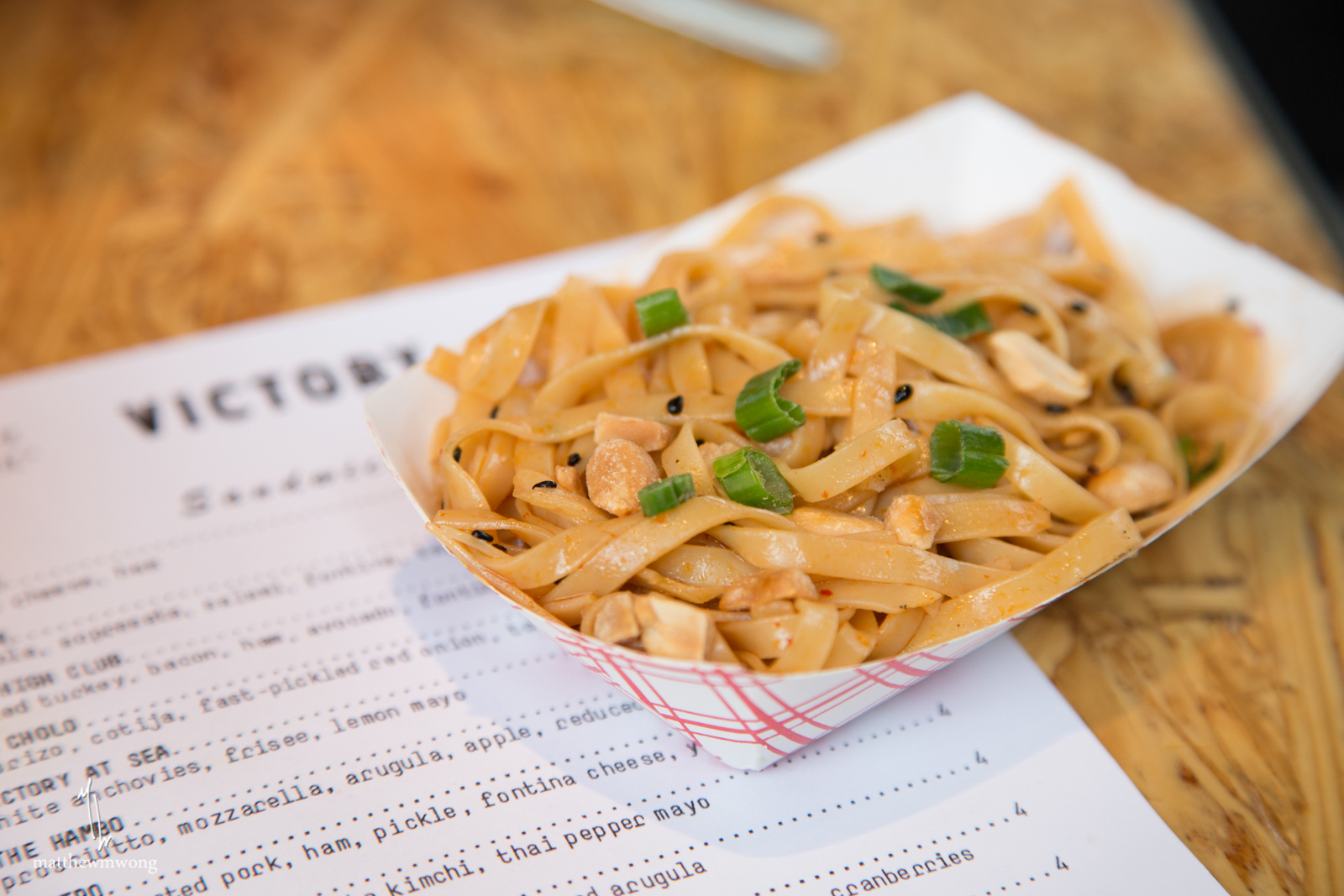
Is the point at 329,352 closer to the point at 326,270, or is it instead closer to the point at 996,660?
the point at 326,270

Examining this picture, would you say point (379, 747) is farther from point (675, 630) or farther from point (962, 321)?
point (962, 321)

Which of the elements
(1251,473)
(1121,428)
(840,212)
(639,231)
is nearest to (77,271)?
(639,231)

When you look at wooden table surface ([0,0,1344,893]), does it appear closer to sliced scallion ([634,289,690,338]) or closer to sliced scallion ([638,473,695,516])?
sliced scallion ([638,473,695,516])

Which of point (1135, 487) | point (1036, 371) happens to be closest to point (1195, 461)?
point (1135, 487)

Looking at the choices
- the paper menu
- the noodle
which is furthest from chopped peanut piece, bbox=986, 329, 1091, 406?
the paper menu

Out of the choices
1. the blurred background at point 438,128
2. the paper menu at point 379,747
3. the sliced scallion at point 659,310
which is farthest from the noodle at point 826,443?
the blurred background at point 438,128

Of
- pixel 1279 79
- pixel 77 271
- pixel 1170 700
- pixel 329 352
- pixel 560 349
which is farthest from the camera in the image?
pixel 1279 79
